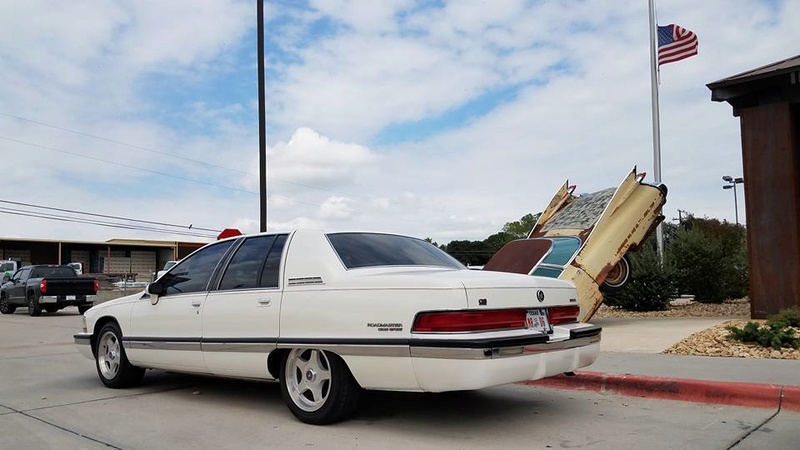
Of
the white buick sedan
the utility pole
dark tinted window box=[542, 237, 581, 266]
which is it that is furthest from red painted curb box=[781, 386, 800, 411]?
the utility pole

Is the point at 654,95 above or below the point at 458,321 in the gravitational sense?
above

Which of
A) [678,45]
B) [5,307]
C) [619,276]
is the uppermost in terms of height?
[678,45]

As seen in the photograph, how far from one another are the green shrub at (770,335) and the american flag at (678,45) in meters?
13.2

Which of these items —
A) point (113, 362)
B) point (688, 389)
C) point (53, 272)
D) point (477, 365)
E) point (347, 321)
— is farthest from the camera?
point (53, 272)

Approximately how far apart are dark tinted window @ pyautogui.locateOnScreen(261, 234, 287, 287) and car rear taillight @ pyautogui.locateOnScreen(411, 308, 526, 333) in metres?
1.58

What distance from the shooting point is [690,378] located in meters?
6.42

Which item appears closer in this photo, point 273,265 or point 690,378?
point 273,265

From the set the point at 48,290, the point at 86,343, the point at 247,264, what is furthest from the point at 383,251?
the point at 48,290

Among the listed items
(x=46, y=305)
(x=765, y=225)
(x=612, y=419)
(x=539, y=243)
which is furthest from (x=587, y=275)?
(x=46, y=305)

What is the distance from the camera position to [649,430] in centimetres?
514

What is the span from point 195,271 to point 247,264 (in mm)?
836

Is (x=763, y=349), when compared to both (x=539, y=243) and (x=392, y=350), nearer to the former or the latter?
(x=539, y=243)

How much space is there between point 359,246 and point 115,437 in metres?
2.42

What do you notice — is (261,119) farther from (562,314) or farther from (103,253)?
(103,253)
